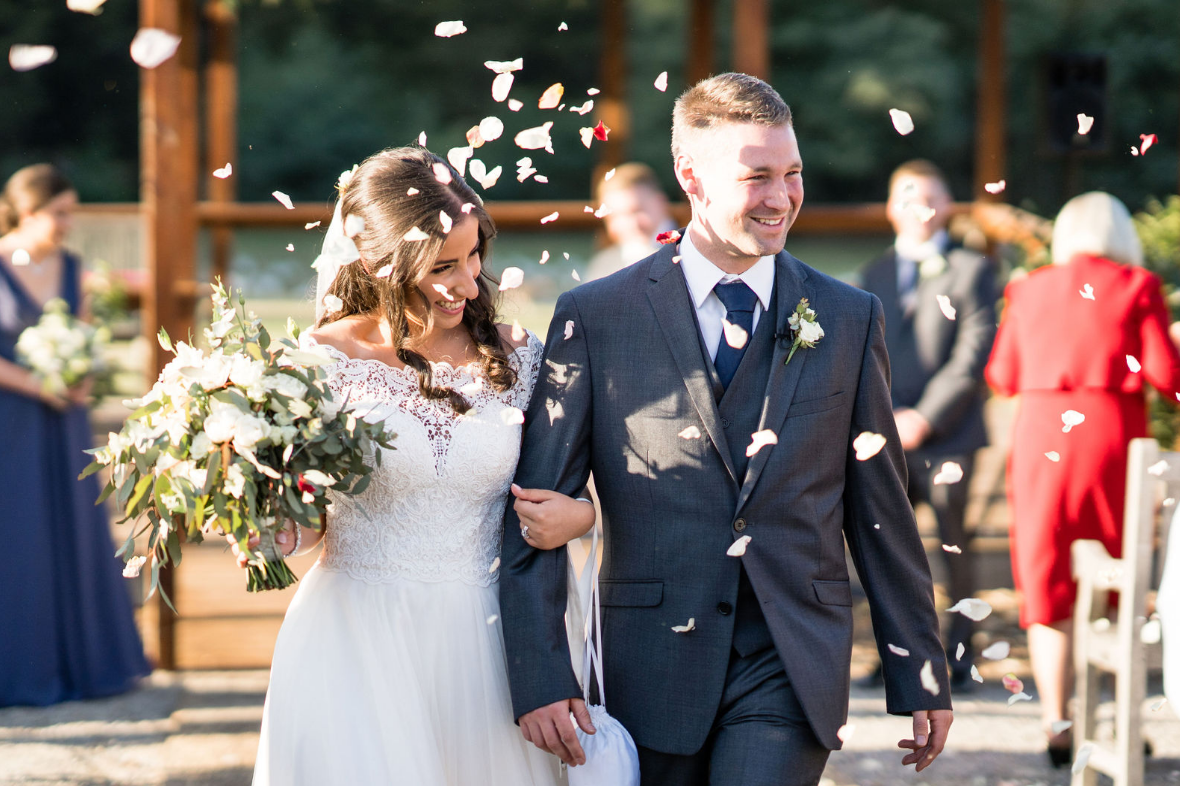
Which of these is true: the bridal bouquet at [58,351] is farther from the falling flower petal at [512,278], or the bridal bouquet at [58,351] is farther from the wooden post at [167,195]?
the falling flower petal at [512,278]

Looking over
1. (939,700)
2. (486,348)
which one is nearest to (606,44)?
(486,348)

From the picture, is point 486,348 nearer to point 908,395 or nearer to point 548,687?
point 548,687

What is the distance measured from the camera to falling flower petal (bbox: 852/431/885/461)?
9.00ft

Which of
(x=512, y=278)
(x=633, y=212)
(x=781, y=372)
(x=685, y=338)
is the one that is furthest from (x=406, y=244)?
(x=633, y=212)

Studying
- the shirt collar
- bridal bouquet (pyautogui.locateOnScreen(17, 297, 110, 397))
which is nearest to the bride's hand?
the shirt collar

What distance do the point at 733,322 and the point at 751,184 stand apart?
1.01ft

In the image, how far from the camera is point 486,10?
21000 mm

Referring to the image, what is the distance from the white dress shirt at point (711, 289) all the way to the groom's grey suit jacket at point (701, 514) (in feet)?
Result: 0.12

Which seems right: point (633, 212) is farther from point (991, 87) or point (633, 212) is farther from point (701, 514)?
point (701, 514)

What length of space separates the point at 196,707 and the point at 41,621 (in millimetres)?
810

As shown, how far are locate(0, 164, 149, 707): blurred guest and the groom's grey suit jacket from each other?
3574 millimetres

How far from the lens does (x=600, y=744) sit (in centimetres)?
265

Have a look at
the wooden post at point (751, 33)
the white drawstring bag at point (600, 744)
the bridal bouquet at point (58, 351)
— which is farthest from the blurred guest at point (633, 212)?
the white drawstring bag at point (600, 744)

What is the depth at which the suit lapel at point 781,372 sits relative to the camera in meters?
2.68
